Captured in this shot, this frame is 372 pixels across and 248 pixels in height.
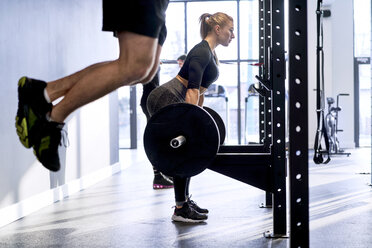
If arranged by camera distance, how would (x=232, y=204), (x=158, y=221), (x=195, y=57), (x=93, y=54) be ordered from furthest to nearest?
(x=93, y=54) → (x=232, y=204) → (x=158, y=221) → (x=195, y=57)

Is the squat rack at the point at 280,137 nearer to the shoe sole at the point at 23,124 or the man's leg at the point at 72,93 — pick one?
the man's leg at the point at 72,93

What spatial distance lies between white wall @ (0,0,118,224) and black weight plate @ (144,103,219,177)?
1.16 meters

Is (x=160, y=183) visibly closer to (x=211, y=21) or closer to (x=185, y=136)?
(x=211, y=21)

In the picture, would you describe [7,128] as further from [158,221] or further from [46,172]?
[158,221]

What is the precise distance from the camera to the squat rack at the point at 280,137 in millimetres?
1653

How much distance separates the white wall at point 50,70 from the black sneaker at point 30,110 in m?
1.35

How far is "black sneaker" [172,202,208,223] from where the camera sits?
2.68 meters

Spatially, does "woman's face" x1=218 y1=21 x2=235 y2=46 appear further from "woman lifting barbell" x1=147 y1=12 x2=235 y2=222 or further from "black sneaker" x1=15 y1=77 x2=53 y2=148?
"black sneaker" x1=15 y1=77 x2=53 y2=148

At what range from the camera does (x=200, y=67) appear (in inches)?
97.4

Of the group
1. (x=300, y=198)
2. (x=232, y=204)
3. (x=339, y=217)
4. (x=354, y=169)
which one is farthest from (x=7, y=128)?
(x=354, y=169)

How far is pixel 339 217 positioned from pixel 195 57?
133 centimetres

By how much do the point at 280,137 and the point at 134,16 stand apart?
118cm

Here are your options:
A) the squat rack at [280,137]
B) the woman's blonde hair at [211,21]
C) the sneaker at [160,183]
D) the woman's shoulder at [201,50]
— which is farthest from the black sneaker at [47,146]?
the sneaker at [160,183]

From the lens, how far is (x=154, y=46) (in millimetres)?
1477
